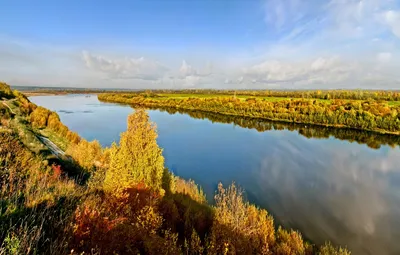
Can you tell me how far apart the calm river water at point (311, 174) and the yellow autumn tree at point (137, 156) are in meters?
6.61

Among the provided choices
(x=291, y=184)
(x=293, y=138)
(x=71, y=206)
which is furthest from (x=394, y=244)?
(x=293, y=138)

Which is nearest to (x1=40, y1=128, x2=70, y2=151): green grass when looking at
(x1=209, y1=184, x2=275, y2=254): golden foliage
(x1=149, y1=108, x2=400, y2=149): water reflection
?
(x1=209, y1=184, x2=275, y2=254): golden foliage

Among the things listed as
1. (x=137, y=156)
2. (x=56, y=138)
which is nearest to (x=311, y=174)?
(x=137, y=156)

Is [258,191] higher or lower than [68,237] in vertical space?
lower

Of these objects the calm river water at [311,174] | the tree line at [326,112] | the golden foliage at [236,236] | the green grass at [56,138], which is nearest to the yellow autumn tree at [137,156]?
the golden foliage at [236,236]

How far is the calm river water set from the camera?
10828 mm

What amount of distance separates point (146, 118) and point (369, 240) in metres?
10.2

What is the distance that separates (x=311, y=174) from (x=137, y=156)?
48.6 feet

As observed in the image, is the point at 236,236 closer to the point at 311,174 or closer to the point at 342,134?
the point at 311,174

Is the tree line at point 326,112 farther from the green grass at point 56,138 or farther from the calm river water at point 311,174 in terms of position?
the green grass at point 56,138

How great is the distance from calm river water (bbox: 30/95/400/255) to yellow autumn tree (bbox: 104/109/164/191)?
6612 millimetres

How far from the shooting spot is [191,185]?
1288cm

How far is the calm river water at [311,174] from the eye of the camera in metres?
10.8

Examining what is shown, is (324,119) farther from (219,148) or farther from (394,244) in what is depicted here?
(394,244)
